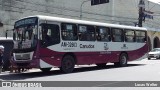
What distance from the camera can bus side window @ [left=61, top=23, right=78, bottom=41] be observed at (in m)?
16.5

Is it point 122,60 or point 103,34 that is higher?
point 103,34

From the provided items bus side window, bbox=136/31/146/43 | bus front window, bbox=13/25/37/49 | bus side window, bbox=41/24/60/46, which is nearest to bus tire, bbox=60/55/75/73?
bus side window, bbox=41/24/60/46

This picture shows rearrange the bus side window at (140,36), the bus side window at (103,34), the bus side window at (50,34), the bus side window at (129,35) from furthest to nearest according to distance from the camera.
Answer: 1. the bus side window at (140,36)
2. the bus side window at (129,35)
3. the bus side window at (103,34)
4. the bus side window at (50,34)

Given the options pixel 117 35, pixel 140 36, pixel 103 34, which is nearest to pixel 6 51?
pixel 103 34

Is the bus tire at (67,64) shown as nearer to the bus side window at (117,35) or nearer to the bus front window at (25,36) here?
the bus front window at (25,36)

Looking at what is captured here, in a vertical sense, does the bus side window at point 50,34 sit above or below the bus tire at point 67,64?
above

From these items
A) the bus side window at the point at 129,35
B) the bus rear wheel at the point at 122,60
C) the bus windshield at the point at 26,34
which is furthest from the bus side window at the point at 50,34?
the bus side window at the point at 129,35

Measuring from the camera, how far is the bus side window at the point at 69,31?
1655 cm

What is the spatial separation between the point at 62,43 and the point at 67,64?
1.20m

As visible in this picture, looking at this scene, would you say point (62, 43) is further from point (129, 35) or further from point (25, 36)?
point (129, 35)

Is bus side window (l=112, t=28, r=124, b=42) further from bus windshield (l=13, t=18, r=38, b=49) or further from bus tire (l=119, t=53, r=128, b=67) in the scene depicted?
bus windshield (l=13, t=18, r=38, b=49)

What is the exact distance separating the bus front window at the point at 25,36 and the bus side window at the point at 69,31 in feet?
5.85

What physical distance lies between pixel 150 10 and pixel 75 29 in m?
45.3

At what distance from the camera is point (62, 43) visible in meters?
16.4
